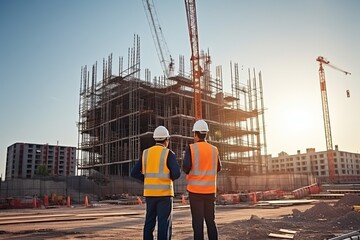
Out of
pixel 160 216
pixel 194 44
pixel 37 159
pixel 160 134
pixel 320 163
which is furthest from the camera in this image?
pixel 37 159

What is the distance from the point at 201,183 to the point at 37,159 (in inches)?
4536

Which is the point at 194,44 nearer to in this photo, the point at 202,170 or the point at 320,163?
the point at 202,170

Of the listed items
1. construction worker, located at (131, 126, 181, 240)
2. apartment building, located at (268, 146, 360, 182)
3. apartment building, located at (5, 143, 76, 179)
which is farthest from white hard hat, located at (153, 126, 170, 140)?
apartment building, located at (5, 143, 76, 179)

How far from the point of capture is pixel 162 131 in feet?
12.9

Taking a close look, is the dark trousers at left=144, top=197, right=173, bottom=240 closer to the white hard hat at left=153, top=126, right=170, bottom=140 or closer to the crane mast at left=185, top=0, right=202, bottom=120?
the white hard hat at left=153, top=126, right=170, bottom=140

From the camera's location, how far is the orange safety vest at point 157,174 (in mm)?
3607

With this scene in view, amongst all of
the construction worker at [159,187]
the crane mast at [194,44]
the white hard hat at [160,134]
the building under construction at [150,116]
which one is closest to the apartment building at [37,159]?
the building under construction at [150,116]

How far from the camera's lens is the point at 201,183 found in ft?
12.3

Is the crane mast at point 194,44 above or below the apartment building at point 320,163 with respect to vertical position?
above

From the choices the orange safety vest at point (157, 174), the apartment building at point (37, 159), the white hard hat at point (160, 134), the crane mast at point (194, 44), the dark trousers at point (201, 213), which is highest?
the crane mast at point (194, 44)

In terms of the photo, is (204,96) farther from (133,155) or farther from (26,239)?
(26,239)

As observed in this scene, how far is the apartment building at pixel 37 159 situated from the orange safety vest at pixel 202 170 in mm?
104639

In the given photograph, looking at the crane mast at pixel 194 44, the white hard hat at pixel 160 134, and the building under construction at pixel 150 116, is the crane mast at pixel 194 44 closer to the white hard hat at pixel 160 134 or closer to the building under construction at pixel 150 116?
the building under construction at pixel 150 116

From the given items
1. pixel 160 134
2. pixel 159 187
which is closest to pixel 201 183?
pixel 159 187
